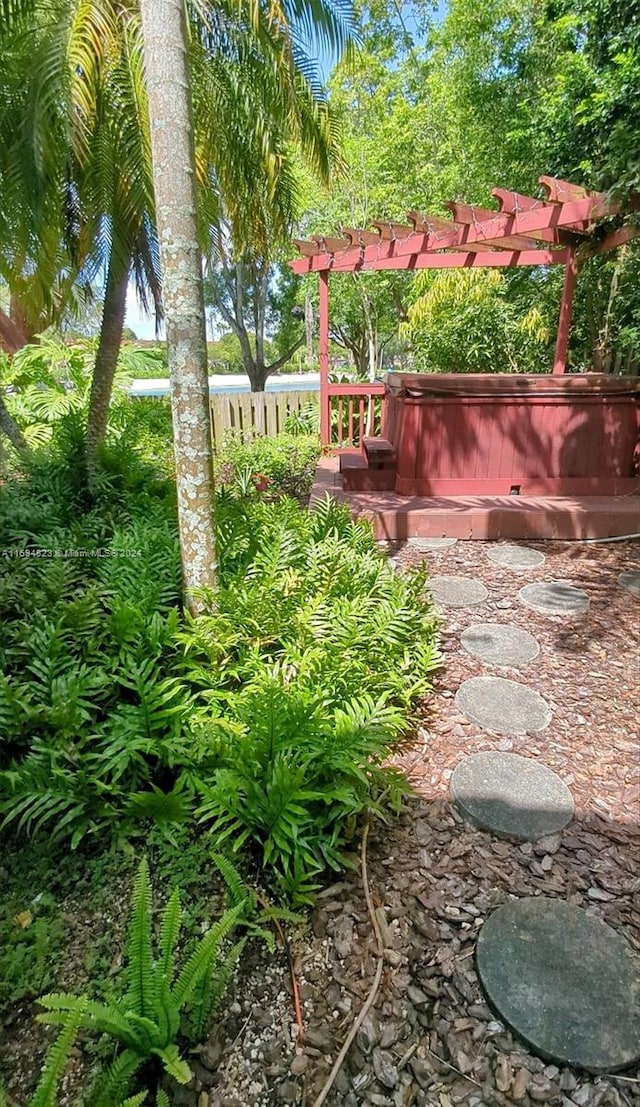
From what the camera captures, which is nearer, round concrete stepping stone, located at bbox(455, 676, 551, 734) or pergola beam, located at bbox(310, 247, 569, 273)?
round concrete stepping stone, located at bbox(455, 676, 551, 734)

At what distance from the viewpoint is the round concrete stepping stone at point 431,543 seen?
181 inches

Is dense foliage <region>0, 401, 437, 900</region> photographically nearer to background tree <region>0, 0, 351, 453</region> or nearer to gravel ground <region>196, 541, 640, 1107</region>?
gravel ground <region>196, 541, 640, 1107</region>

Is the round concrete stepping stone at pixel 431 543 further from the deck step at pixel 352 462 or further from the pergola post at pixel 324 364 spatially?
the pergola post at pixel 324 364

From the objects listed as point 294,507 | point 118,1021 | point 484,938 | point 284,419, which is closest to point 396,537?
point 294,507

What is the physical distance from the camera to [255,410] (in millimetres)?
10258

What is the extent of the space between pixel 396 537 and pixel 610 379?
2.34 metres

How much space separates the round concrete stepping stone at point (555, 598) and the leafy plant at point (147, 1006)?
2.77 metres

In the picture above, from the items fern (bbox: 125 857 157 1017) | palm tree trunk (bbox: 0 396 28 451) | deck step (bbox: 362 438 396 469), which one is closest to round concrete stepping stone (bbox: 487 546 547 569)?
deck step (bbox: 362 438 396 469)

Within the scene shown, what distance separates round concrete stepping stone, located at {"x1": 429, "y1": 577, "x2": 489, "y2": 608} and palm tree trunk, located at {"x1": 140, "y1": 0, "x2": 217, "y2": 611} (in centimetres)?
169

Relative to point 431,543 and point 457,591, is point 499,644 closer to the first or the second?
point 457,591

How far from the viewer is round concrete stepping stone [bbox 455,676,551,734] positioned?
8.32ft

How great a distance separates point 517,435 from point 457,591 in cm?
206

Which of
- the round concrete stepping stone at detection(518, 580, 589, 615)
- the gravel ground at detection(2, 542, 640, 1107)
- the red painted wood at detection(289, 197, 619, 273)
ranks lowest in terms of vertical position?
the gravel ground at detection(2, 542, 640, 1107)

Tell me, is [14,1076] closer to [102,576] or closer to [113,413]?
[102,576]
